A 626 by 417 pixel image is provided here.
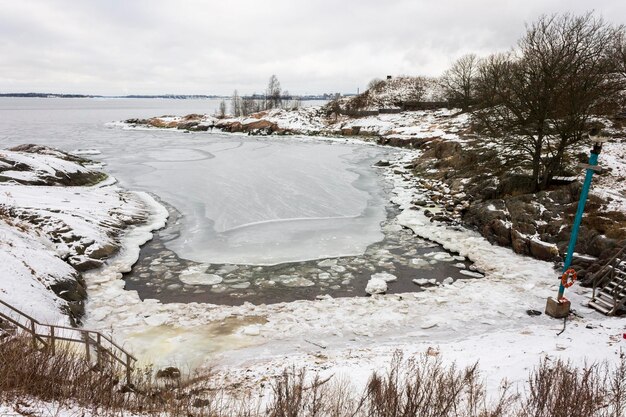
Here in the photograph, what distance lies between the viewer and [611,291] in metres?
10.0

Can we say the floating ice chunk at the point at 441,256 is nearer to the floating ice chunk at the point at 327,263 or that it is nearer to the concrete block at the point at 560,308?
the floating ice chunk at the point at 327,263

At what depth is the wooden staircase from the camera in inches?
379

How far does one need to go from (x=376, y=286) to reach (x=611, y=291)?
5.98 metres

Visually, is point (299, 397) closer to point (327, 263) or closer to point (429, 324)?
point (429, 324)

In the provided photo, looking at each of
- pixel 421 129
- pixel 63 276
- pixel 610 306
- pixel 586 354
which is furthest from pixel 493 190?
pixel 421 129

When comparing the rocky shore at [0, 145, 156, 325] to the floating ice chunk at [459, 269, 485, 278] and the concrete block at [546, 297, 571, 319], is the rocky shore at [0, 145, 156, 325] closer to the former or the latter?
the floating ice chunk at [459, 269, 485, 278]

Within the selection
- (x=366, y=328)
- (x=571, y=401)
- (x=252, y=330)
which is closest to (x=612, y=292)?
(x=366, y=328)

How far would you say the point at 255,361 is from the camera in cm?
813

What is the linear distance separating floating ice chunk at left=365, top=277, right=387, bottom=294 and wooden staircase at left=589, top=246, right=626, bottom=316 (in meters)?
5.29

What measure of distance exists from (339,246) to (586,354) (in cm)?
883

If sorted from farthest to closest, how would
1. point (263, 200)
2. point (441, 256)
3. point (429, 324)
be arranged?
point (263, 200)
point (441, 256)
point (429, 324)

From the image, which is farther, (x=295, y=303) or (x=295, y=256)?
(x=295, y=256)

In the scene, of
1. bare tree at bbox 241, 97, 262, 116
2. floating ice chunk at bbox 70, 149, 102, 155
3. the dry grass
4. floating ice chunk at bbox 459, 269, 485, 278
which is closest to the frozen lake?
floating ice chunk at bbox 70, 149, 102, 155

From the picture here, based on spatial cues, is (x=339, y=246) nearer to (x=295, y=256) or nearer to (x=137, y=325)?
(x=295, y=256)
